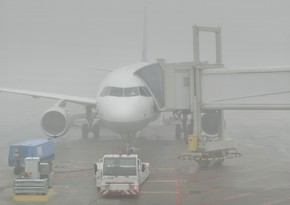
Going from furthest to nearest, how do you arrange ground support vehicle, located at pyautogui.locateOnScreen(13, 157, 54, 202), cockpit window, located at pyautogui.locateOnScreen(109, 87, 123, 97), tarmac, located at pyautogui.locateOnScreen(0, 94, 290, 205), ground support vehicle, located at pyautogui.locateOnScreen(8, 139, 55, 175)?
cockpit window, located at pyautogui.locateOnScreen(109, 87, 123, 97), ground support vehicle, located at pyautogui.locateOnScreen(8, 139, 55, 175), ground support vehicle, located at pyautogui.locateOnScreen(13, 157, 54, 202), tarmac, located at pyautogui.locateOnScreen(0, 94, 290, 205)

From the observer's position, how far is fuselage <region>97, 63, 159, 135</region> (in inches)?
883

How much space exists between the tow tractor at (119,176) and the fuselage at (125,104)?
5.32 meters

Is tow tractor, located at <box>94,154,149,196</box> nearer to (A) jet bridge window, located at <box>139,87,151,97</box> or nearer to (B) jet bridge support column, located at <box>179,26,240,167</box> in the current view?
(B) jet bridge support column, located at <box>179,26,240,167</box>

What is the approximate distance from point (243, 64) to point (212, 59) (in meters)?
7.41

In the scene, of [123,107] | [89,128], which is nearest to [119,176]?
[123,107]

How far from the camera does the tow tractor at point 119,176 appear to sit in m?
15.3

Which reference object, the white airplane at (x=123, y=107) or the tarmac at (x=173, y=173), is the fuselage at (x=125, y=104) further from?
the tarmac at (x=173, y=173)

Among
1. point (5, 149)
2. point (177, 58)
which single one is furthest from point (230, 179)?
point (177, 58)

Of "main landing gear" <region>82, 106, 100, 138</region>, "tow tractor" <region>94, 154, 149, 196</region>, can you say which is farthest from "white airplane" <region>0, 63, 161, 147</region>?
"tow tractor" <region>94, 154, 149, 196</region>

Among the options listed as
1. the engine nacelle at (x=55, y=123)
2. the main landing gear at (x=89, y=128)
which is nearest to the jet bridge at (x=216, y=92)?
the engine nacelle at (x=55, y=123)

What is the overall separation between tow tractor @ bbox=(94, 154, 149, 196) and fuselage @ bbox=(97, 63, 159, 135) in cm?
532

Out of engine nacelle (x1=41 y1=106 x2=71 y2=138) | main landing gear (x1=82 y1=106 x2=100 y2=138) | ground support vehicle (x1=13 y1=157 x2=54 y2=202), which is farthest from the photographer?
main landing gear (x1=82 y1=106 x2=100 y2=138)

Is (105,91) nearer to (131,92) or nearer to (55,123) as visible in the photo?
(131,92)

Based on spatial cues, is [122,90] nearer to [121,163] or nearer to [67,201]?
[121,163]
